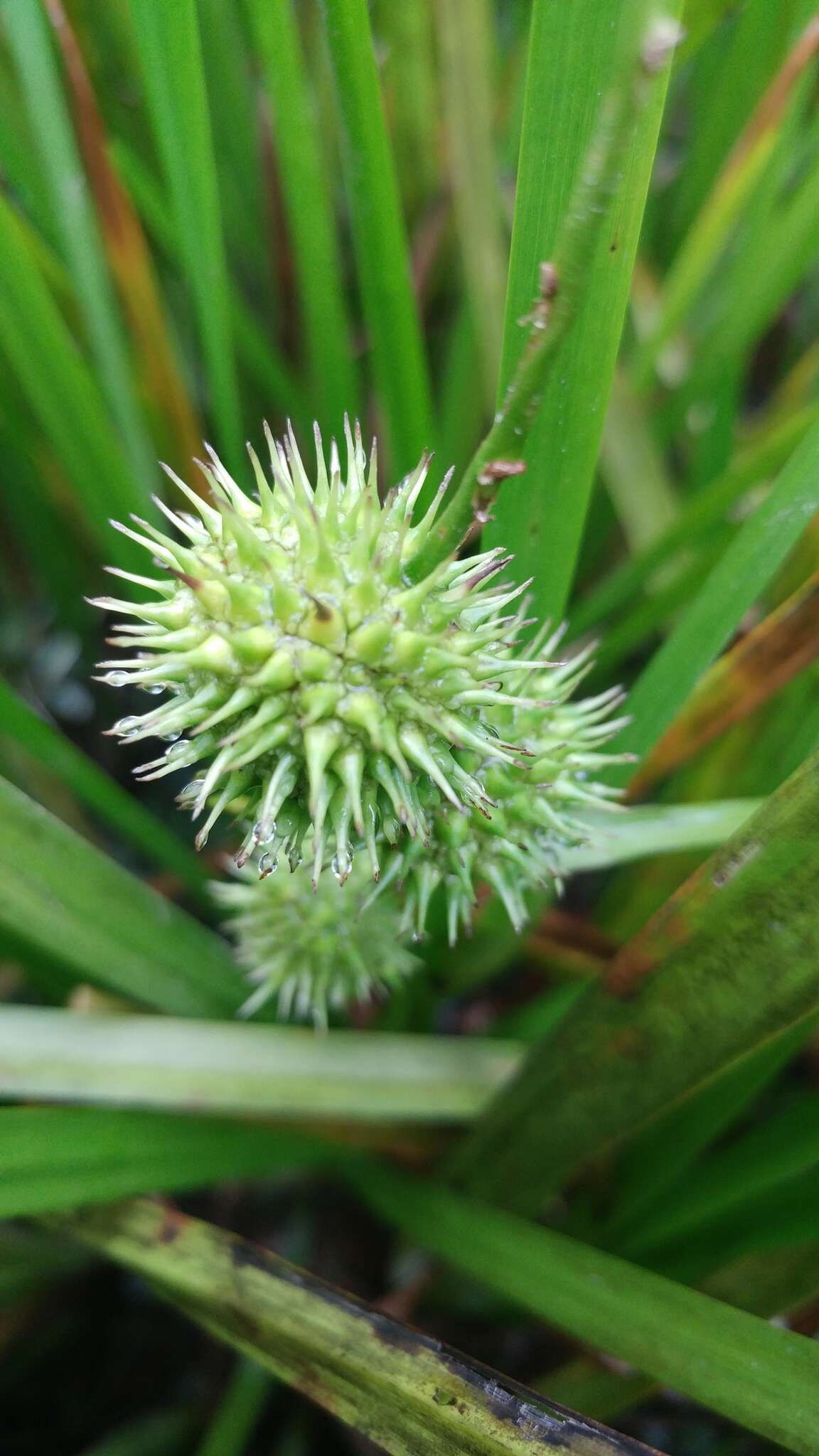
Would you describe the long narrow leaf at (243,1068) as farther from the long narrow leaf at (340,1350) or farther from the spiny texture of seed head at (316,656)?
the spiny texture of seed head at (316,656)

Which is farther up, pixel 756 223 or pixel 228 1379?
pixel 756 223

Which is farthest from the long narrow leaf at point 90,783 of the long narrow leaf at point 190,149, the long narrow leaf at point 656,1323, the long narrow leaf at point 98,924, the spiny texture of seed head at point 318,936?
the long narrow leaf at point 656,1323

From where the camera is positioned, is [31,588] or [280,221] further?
[31,588]

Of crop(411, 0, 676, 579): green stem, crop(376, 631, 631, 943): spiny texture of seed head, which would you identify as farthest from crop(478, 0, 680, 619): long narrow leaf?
crop(376, 631, 631, 943): spiny texture of seed head

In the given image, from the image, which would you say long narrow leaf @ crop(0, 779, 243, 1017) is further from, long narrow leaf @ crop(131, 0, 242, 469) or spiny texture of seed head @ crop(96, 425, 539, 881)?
long narrow leaf @ crop(131, 0, 242, 469)

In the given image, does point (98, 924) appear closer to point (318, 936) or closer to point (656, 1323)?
point (318, 936)

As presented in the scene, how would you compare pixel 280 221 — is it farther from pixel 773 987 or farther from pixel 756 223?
pixel 773 987

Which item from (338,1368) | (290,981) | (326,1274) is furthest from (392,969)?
(326,1274)
